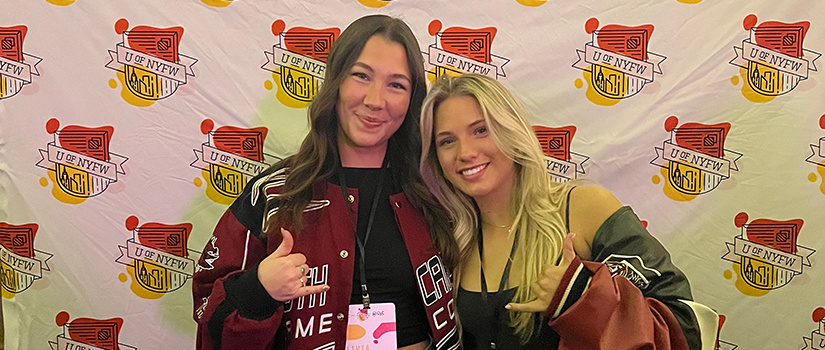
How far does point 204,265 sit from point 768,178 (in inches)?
79.8

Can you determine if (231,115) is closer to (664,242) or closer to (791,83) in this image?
(664,242)

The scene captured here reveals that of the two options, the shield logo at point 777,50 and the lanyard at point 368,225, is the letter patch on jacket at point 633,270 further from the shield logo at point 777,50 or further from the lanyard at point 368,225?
the shield logo at point 777,50

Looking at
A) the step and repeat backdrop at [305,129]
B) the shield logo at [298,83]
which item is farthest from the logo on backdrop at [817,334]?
the shield logo at [298,83]

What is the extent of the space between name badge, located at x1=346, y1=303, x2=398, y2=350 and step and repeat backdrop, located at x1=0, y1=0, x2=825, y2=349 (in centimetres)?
83

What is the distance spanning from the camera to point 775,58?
7.64 feet

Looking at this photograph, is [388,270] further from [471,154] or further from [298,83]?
[298,83]

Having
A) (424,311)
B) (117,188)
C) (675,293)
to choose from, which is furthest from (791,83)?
(117,188)

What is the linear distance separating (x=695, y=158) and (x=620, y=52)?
487 mm

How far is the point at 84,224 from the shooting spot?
91.7 inches

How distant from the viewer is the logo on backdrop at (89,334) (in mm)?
2355

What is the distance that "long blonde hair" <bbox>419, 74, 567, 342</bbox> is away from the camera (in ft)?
5.78

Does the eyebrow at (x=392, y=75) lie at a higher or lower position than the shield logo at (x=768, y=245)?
higher

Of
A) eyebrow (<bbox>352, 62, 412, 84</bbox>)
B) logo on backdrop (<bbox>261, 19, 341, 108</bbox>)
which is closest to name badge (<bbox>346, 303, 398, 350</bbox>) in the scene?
eyebrow (<bbox>352, 62, 412, 84</bbox>)

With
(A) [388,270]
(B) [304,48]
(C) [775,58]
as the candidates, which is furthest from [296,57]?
(C) [775,58]
